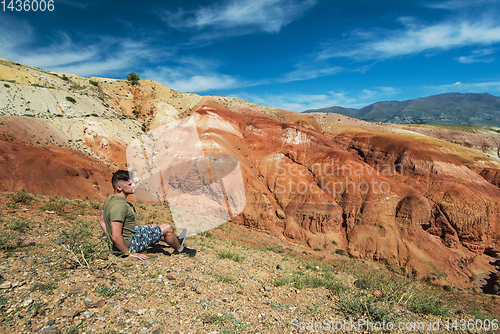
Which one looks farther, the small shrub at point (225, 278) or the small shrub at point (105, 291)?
the small shrub at point (225, 278)

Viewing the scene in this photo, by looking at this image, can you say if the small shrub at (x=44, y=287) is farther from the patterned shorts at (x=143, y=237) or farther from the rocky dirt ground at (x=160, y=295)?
the patterned shorts at (x=143, y=237)

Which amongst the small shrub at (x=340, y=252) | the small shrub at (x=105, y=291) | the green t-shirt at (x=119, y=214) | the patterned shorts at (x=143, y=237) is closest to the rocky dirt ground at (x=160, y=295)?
the small shrub at (x=105, y=291)

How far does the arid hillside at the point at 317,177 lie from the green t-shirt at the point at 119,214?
55.0 ft

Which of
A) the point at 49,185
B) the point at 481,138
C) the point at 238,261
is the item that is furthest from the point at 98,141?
the point at 481,138

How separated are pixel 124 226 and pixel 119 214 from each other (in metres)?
0.48

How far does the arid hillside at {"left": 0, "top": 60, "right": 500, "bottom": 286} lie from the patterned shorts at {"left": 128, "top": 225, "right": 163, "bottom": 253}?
16650 mm

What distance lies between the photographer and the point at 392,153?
2811 centimetres

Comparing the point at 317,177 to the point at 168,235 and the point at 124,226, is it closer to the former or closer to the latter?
the point at 168,235

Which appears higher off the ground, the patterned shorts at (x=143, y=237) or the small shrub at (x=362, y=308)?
the patterned shorts at (x=143, y=237)

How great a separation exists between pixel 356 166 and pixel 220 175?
49.4ft

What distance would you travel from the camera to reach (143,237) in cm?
470

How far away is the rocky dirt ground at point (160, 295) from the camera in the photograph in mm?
2887

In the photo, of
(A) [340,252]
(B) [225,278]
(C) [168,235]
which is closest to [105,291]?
(C) [168,235]

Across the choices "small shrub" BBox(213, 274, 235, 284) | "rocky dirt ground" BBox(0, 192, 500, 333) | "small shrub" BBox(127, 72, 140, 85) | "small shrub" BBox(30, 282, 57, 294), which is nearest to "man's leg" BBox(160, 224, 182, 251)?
"rocky dirt ground" BBox(0, 192, 500, 333)
